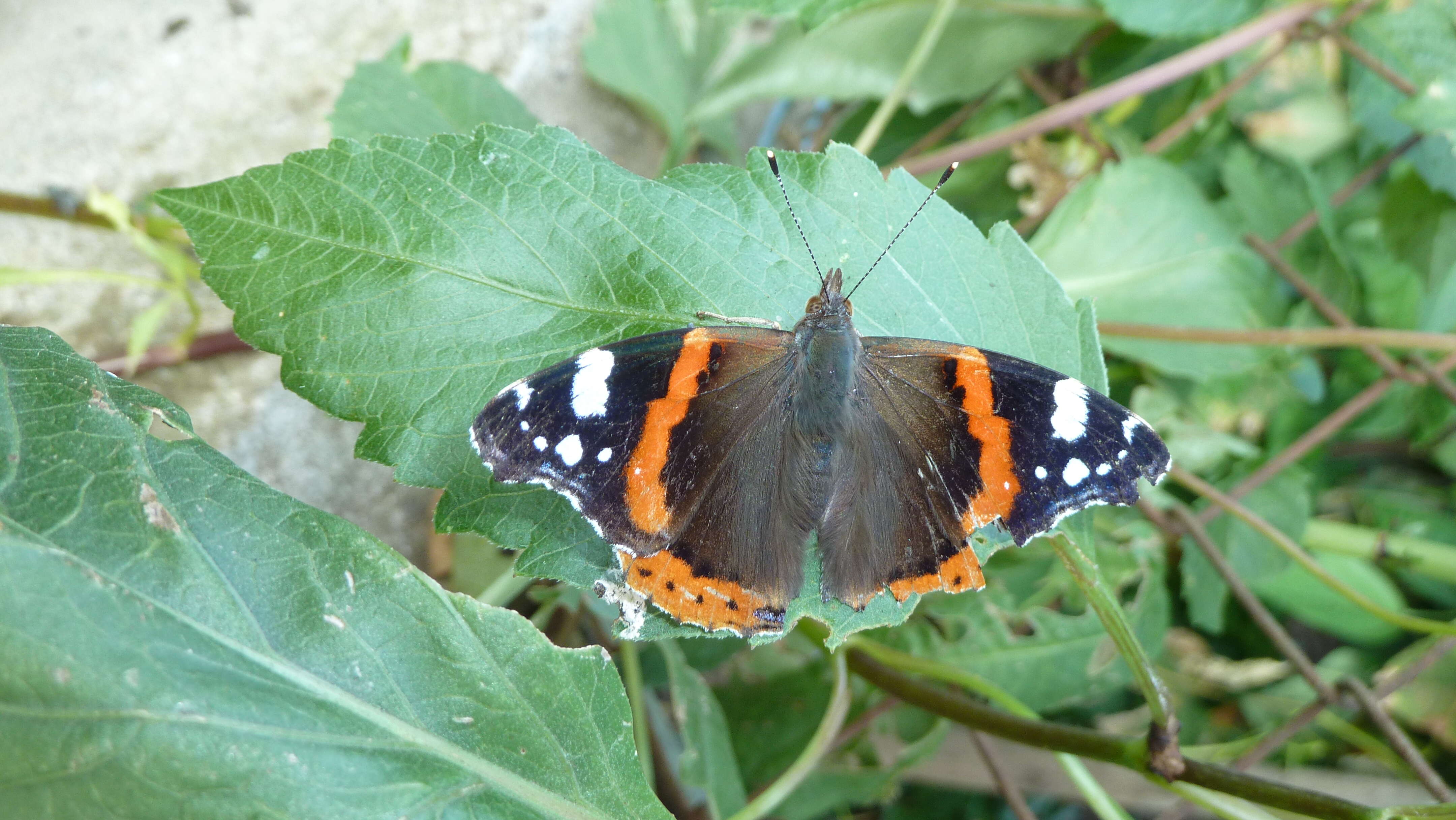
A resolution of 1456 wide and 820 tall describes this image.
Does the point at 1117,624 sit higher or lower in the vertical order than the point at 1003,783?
higher

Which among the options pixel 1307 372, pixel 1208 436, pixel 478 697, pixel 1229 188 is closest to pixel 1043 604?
pixel 1208 436

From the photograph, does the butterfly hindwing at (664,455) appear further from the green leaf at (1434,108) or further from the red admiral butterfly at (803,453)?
the green leaf at (1434,108)

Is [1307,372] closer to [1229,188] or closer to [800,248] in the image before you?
[1229,188]

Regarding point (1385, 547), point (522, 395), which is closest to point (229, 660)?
point (522, 395)

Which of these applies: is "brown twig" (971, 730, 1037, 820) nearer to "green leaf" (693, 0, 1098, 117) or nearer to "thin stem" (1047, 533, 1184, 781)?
"thin stem" (1047, 533, 1184, 781)

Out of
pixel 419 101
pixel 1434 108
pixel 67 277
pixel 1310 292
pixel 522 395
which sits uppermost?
pixel 1434 108

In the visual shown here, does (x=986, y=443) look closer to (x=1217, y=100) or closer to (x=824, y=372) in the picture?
(x=824, y=372)

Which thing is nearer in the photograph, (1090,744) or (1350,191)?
(1090,744)
